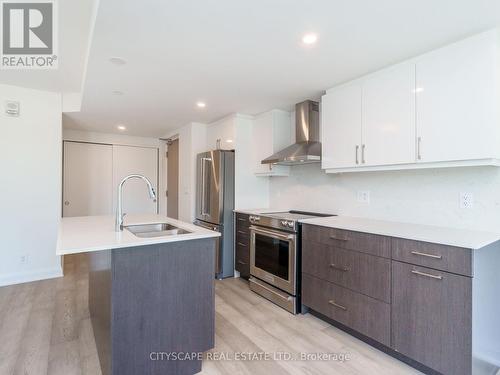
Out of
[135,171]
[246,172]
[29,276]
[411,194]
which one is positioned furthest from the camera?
[135,171]

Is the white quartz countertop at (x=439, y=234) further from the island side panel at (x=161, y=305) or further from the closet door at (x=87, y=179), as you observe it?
the closet door at (x=87, y=179)

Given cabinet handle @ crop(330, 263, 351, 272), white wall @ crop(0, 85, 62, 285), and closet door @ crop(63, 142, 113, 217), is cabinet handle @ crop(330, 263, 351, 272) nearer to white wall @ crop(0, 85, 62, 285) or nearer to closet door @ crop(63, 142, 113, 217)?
white wall @ crop(0, 85, 62, 285)

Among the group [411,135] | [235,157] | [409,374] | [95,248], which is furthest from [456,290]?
[235,157]

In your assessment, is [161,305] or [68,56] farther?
[68,56]

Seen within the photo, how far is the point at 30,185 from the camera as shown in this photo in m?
3.41

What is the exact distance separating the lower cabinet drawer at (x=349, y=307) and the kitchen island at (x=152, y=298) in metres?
1.02

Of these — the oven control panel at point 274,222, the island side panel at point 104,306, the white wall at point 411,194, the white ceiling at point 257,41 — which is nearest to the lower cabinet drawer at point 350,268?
the oven control panel at point 274,222

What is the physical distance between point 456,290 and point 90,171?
216 inches

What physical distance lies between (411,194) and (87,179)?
16.9 feet

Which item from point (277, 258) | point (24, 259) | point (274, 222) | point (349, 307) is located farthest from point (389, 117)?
point (24, 259)

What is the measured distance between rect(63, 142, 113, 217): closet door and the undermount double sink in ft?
11.0

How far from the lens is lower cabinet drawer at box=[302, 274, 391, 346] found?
192 centimetres

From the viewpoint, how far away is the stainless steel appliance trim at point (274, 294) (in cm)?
259

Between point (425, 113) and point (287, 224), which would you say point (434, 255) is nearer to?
point (425, 113)
